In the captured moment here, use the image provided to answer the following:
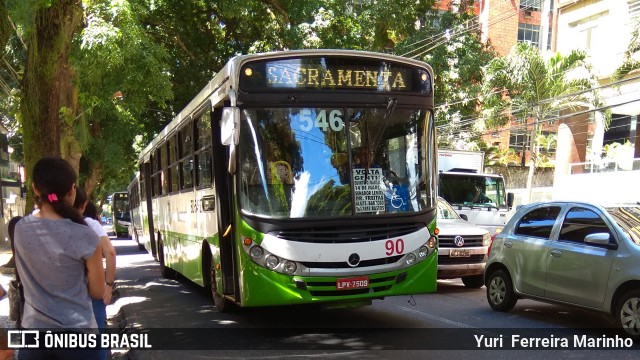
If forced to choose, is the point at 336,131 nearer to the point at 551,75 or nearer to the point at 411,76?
the point at 411,76

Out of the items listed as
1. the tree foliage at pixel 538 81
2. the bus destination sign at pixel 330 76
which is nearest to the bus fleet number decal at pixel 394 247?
the bus destination sign at pixel 330 76

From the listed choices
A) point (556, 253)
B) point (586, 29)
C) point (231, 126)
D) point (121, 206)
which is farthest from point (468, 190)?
point (121, 206)

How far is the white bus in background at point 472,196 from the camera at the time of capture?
49.3 ft

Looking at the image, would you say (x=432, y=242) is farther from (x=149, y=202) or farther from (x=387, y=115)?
(x=149, y=202)

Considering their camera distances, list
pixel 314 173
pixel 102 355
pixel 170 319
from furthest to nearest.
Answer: pixel 170 319, pixel 314 173, pixel 102 355

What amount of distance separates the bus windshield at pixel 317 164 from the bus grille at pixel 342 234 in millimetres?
180

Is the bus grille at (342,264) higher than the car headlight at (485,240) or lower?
higher

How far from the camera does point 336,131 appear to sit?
6.87 m

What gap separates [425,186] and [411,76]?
1.40 meters

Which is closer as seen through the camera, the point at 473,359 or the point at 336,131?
the point at 473,359

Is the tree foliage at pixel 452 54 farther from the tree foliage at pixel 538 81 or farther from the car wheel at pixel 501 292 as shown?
the car wheel at pixel 501 292

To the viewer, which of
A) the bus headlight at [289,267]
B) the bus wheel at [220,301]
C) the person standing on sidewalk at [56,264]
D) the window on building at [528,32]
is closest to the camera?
the person standing on sidewalk at [56,264]

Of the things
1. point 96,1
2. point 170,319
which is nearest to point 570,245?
point 170,319

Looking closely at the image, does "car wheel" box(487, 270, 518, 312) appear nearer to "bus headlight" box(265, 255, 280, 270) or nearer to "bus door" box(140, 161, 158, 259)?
"bus headlight" box(265, 255, 280, 270)
